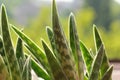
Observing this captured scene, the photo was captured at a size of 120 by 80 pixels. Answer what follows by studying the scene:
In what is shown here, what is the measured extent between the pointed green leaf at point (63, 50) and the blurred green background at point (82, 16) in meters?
5.67

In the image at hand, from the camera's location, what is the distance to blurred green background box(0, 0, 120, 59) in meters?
6.80

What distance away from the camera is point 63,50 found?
2.21 feet

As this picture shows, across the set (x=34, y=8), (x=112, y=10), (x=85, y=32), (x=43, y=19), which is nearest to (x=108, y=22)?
(x=112, y=10)

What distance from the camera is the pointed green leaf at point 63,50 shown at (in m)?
0.66

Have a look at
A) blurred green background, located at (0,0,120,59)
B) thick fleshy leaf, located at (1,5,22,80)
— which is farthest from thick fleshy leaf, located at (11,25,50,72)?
blurred green background, located at (0,0,120,59)

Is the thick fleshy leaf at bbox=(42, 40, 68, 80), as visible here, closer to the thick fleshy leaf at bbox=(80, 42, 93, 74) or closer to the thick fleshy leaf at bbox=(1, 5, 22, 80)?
the thick fleshy leaf at bbox=(1, 5, 22, 80)

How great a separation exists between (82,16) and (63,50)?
6.82 metres

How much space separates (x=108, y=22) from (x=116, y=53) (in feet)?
7.38

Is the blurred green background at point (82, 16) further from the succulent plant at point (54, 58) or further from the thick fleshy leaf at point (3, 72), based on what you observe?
the thick fleshy leaf at point (3, 72)

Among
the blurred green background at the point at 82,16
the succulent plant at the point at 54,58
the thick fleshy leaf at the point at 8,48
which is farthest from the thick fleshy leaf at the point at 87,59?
the blurred green background at the point at 82,16

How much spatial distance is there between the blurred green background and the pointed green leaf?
5670 millimetres

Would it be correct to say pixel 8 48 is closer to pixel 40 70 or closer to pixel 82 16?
pixel 40 70

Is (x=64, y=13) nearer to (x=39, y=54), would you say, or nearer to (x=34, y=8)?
(x=34, y=8)

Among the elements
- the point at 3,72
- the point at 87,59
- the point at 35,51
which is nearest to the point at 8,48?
the point at 3,72
